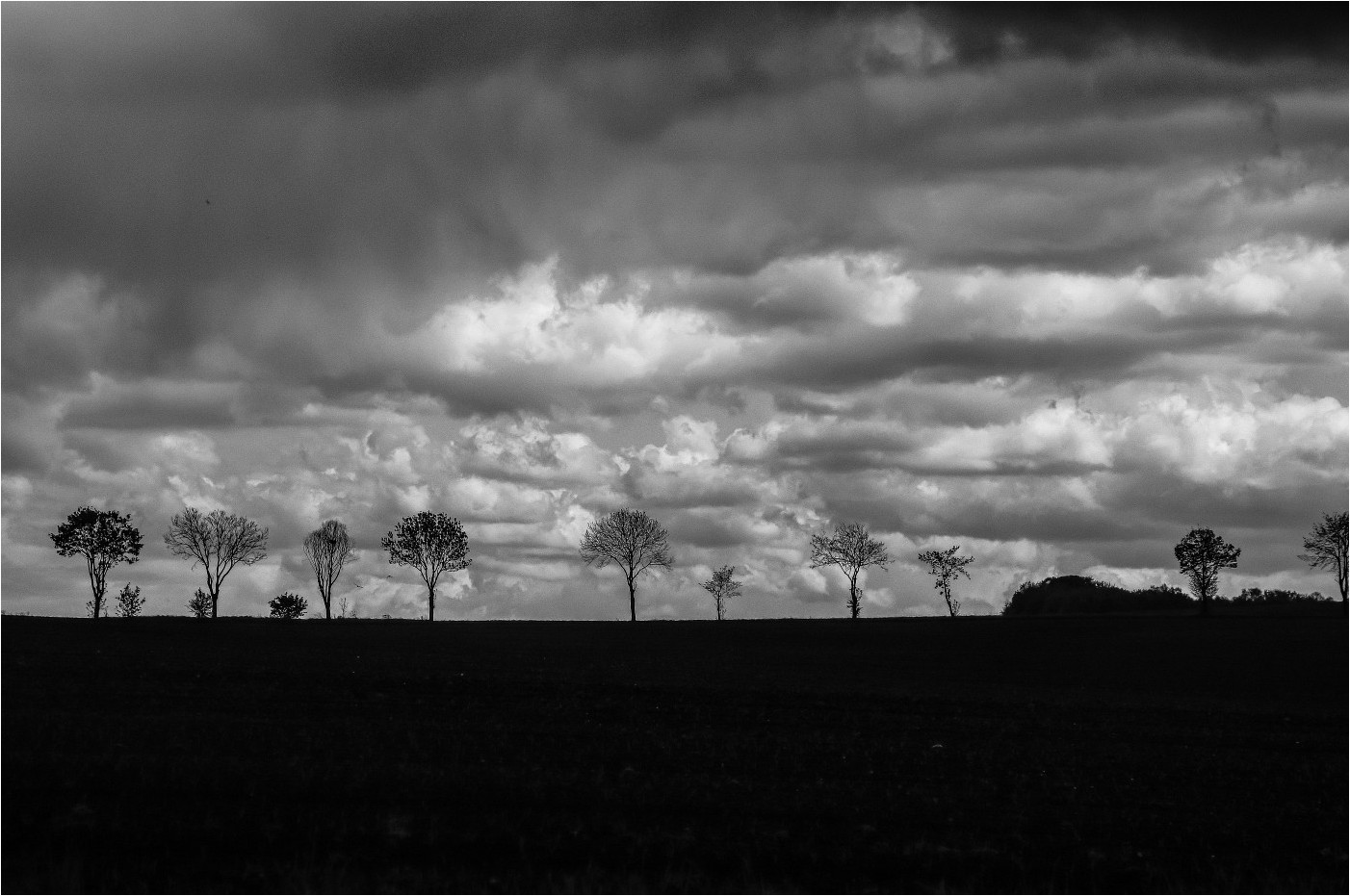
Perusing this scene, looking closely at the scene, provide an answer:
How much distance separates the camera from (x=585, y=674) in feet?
159

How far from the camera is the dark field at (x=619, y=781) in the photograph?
16.8 meters

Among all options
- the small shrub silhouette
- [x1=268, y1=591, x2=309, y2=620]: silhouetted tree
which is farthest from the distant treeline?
[x1=268, y1=591, x2=309, y2=620]: silhouetted tree

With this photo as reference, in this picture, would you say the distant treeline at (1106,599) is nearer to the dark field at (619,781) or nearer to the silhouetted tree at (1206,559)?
the silhouetted tree at (1206,559)

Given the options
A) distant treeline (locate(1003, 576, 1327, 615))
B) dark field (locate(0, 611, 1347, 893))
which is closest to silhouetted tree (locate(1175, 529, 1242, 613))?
distant treeline (locate(1003, 576, 1327, 615))

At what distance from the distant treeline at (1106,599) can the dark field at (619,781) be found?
11182cm

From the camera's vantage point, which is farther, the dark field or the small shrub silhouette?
the small shrub silhouette

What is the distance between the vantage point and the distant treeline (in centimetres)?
15538

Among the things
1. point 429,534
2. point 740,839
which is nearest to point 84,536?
point 429,534

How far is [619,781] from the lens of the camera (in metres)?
22.7

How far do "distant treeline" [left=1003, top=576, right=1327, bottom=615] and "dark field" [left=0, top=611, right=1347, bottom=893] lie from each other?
367 ft

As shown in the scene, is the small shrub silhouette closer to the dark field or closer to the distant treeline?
the distant treeline

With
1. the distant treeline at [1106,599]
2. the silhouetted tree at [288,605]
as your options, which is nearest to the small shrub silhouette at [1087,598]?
the distant treeline at [1106,599]

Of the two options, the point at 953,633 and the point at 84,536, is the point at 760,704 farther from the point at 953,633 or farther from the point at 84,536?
the point at 84,536

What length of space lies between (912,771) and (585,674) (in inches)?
924
